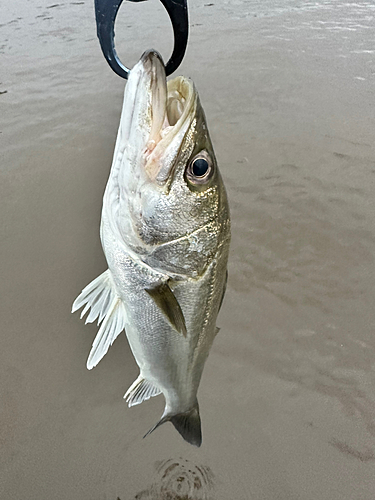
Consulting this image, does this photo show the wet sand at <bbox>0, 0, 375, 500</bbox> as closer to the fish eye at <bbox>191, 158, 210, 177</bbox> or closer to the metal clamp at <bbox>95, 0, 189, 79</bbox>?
the fish eye at <bbox>191, 158, 210, 177</bbox>

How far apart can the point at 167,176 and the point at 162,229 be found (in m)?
0.21

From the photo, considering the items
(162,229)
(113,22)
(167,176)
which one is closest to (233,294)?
(162,229)

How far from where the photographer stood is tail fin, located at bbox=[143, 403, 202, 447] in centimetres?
197

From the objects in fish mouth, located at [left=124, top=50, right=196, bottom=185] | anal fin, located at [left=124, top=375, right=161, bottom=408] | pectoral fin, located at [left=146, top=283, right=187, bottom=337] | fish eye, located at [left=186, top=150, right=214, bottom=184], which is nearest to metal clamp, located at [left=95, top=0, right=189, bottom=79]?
fish mouth, located at [left=124, top=50, right=196, bottom=185]

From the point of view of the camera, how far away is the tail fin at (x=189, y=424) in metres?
1.97

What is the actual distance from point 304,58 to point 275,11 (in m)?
2.49

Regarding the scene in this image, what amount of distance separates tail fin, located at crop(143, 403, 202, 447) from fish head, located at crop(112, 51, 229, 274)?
904 millimetres

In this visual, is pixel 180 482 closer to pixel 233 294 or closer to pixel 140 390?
pixel 140 390

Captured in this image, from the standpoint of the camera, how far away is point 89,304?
5.68ft

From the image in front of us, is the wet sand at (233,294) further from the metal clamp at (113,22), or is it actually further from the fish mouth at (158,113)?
the metal clamp at (113,22)

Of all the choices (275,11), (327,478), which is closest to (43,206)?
(327,478)

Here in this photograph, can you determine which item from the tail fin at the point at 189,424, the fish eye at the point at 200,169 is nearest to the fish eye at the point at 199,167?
the fish eye at the point at 200,169

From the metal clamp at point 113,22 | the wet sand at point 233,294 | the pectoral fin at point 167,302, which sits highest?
the metal clamp at point 113,22

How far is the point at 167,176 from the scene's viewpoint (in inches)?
55.2
